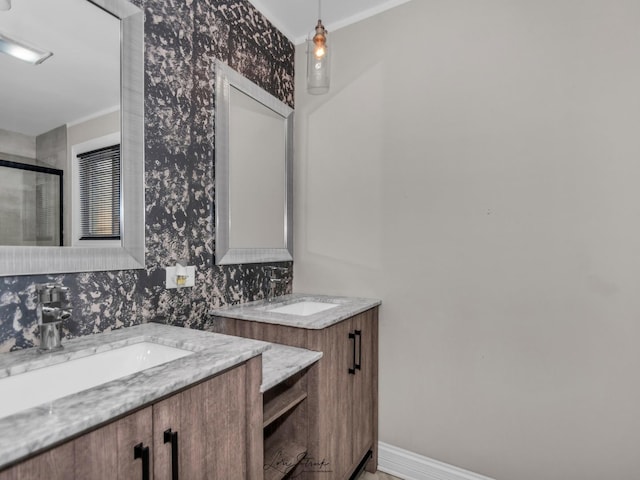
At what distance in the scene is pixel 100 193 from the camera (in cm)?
127

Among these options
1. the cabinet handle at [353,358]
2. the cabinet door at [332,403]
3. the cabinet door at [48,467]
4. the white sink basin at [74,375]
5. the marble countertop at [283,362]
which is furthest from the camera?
the cabinet handle at [353,358]

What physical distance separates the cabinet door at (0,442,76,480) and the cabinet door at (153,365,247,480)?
0.17 m

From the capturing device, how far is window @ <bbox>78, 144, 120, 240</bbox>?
4.00ft

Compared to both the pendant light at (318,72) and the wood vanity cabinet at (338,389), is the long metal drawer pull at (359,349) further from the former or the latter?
the pendant light at (318,72)

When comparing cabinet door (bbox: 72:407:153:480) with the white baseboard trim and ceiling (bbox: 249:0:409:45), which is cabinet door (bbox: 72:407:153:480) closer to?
the white baseboard trim

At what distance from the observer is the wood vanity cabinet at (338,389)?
4.78ft

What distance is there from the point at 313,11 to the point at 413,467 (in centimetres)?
270

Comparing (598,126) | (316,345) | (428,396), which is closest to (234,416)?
(316,345)

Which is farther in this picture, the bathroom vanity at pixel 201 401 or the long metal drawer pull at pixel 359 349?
the long metal drawer pull at pixel 359 349

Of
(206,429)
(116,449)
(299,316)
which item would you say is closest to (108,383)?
(116,449)

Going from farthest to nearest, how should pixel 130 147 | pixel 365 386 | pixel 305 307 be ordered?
pixel 305 307 < pixel 365 386 < pixel 130 147

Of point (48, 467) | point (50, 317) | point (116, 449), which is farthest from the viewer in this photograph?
point (50, 317)

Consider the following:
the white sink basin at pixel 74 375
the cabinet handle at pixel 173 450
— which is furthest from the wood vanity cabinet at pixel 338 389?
the cabinet handle at pixel 173 450

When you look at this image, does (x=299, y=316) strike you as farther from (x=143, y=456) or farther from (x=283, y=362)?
(x=143, y=456)
